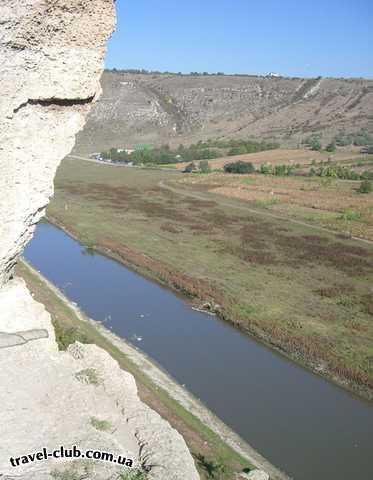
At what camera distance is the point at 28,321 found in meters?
10.4

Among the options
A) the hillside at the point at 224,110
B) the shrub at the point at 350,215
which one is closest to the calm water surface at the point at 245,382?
the shrub at the point at 350,215

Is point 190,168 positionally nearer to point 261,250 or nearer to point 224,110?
point 261,250

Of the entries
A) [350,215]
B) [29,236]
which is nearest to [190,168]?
[350,215]

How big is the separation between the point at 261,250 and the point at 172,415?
64.9ft

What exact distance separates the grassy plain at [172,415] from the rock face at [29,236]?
20.9 inches

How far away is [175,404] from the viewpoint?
1458cm

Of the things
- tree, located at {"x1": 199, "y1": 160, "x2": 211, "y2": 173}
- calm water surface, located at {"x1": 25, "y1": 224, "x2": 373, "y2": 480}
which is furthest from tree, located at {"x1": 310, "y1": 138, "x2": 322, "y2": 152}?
calm water surface, located at {"x1": 25, "y1": 224, "x2": 373, "y2": 480}

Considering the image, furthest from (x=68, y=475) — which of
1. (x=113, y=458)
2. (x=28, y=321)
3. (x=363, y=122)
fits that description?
(x=363, y=122)

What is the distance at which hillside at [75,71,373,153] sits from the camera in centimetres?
11000

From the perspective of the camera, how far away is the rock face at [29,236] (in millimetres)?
8086

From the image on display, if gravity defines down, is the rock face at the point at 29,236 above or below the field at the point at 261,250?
above

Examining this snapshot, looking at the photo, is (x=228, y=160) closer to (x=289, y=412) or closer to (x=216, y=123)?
(x=216, y=123)

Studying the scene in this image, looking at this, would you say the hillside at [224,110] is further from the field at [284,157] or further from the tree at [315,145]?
the field at [284,157]

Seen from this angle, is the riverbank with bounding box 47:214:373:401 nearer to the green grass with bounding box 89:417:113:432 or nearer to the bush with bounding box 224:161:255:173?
the green grass with bounding box 89:417:113:432
